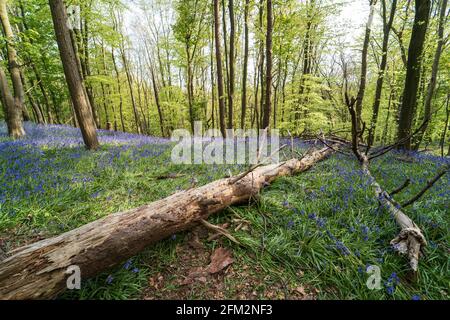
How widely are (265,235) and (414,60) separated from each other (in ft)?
22.7

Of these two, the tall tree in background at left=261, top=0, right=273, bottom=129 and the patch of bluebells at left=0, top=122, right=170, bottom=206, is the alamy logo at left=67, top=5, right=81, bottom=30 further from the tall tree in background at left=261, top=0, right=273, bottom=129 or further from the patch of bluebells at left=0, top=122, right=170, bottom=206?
the tall tree in background at left=261, top=0, right=273, bottom=129

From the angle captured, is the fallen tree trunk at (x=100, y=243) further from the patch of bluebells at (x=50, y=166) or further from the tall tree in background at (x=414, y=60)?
the tall tree in background at (x=414, y=60)

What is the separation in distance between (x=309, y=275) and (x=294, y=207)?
1.08 m

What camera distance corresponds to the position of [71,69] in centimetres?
545

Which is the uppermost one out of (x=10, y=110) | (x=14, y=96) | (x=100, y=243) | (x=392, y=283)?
(x=14, y=96)

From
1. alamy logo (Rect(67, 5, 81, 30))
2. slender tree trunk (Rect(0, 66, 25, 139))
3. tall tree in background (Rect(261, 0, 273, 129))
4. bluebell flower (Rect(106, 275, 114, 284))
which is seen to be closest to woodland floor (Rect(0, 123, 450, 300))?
bluebell flower (Rect(106, 275, 114, 284))

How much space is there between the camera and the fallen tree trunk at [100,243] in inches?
58.6

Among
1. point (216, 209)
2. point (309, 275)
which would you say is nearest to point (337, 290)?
point (309, 275)

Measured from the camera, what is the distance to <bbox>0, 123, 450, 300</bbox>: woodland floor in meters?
1.92

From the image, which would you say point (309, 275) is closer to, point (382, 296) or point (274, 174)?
point (382, 296)

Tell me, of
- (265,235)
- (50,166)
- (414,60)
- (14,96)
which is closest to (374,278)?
(265,235)

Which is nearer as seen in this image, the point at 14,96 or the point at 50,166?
the point at 50,166

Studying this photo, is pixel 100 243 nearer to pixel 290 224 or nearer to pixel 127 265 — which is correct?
pixel 127 265

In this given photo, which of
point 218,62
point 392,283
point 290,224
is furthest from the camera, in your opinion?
point 218,62
